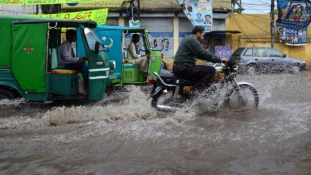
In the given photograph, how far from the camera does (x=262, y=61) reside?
20.0 m

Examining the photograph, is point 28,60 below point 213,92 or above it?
above

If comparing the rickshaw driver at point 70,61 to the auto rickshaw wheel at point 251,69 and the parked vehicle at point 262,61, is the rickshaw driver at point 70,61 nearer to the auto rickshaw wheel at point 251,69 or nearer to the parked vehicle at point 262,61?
the parked vehicle at point 262,61

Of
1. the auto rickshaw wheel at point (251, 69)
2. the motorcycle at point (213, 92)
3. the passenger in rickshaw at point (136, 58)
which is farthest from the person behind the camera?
the auto rickshaw wheel at point (251, 69)

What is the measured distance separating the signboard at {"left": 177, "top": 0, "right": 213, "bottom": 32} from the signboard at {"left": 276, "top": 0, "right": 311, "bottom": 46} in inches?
200

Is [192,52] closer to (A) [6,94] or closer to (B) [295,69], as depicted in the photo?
(A) [6,94]

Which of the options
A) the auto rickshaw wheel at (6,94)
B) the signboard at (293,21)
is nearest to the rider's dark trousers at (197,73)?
the auto rickshaw wheel at (6,94)

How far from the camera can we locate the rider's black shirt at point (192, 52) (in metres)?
6.75

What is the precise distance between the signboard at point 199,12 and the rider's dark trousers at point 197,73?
1695cm

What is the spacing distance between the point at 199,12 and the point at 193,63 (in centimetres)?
1713

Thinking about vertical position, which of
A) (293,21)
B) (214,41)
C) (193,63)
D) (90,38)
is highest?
(293,21)

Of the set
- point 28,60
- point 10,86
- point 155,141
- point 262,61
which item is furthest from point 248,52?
point 155,141

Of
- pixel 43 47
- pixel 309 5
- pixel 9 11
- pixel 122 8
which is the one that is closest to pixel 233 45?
pixel 309 5

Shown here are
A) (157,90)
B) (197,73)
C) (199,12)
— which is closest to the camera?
(197,73)

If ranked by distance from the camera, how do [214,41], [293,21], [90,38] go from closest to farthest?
[90,38]
[214,41]
[293,21]
